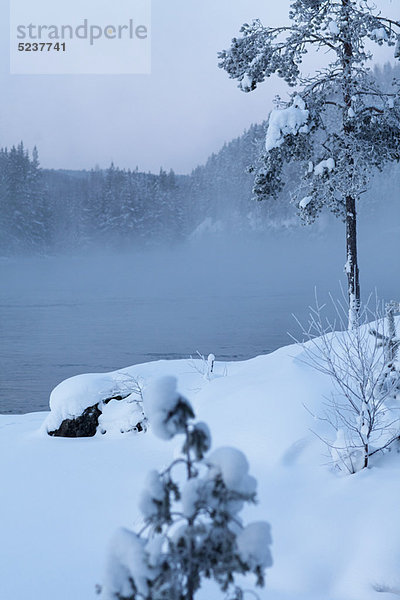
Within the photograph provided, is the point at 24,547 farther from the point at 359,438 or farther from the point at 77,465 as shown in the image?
the point at 359,438

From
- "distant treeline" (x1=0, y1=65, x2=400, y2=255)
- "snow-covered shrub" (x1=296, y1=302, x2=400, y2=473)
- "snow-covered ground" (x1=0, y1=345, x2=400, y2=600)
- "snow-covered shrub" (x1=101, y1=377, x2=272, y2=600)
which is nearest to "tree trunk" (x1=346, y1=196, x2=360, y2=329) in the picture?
"snow-covered ground" (x1=0, y1=345, x2=400, y2=600)

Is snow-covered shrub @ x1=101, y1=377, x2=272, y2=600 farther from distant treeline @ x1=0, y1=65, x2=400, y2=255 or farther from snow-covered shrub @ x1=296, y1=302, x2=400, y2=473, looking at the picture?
distant treeline @ x1=0, y1=65, x2=400, y2=255

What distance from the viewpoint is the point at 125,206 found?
111m

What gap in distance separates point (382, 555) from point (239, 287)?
96657 millimetres

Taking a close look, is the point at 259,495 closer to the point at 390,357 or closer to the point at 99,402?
the point at 390,357

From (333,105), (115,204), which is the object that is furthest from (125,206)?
(333,105)

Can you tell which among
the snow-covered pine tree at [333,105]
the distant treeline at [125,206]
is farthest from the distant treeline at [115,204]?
the snow-covered pine tree at [333,105]

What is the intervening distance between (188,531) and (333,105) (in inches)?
571

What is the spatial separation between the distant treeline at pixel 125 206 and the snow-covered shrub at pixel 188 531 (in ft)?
225

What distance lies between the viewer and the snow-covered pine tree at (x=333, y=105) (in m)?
14.9

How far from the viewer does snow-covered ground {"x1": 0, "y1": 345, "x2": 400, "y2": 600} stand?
6.44m

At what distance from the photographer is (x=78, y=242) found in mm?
113812

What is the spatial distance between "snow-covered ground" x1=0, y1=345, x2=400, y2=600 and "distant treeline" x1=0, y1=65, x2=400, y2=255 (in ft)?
201

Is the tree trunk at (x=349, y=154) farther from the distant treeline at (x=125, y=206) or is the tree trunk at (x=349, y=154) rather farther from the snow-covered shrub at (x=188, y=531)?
the distant treeline at (x=125, y=206)
